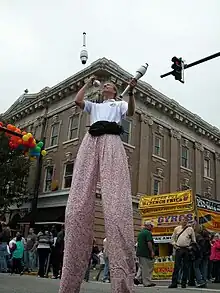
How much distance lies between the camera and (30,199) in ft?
88.5

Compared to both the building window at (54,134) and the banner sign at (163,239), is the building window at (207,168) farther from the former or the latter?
the banner sign at (163,239)

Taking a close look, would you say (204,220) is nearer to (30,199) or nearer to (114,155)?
(114,155)

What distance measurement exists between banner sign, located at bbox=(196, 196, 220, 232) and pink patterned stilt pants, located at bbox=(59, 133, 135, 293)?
11782 millimetres

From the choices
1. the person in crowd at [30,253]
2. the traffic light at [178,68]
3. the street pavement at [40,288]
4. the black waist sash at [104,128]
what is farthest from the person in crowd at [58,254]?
the black waist sash at [104,128]

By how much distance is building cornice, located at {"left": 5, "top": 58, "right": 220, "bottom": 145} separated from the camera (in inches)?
1000

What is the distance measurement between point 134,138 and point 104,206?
938 inches

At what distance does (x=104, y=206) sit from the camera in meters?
2.96

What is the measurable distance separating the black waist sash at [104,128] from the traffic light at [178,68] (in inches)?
331

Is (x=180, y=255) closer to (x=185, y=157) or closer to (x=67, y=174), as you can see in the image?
(x=67, y=174)

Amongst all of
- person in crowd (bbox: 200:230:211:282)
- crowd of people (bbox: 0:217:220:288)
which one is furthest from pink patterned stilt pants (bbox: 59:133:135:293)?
person in crowd (bbox: 200:230:211:282)

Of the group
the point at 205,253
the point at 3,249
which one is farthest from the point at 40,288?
the point at 3,249

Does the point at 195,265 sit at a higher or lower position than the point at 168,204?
lower

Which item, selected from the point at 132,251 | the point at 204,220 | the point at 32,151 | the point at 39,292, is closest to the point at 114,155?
the point at 132,251

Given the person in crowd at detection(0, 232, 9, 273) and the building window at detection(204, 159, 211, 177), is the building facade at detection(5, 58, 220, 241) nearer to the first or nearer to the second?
the building window at detection(204, 159, 211, 177)
